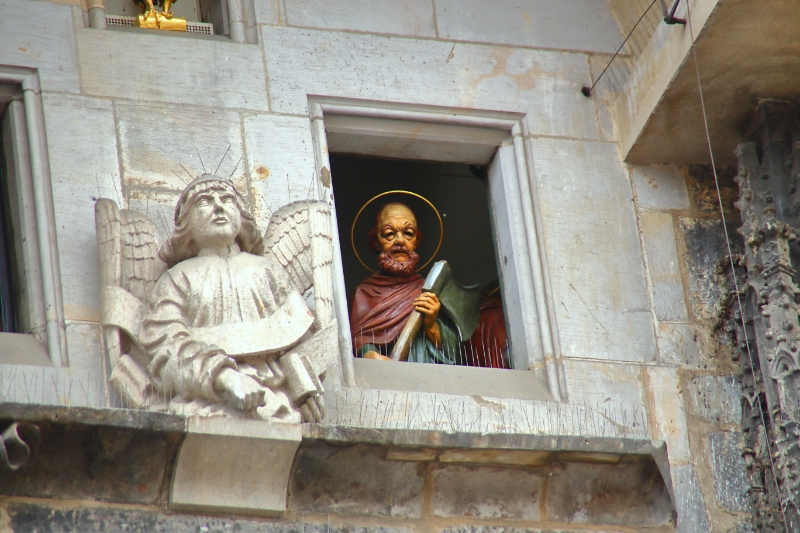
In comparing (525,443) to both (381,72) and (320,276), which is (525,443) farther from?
(381,72)

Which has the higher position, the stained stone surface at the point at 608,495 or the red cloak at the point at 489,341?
the red cloak at the point at 489,341

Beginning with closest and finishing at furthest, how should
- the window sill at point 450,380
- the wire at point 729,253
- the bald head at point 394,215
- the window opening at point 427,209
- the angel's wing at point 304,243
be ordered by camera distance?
the angel's wing at point 304,243, the wire at point 729,253, the window sill at point 450,380, the bald head at point 394,215, the window opening at point 427,209

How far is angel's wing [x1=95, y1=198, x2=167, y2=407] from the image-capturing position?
23.0 ft

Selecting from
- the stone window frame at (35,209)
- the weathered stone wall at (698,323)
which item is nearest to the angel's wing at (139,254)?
the stone window frame at (35,209)

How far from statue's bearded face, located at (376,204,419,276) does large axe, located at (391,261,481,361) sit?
352 mm

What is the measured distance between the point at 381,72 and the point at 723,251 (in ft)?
5.66

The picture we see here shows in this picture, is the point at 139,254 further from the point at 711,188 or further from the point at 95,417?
the point at 711,188

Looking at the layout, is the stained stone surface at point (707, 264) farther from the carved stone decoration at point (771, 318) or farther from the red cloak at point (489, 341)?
the red cloak at point (489, 341)

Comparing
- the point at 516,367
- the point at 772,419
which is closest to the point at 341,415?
the point at 516,367

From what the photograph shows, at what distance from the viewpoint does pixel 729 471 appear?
301 inches

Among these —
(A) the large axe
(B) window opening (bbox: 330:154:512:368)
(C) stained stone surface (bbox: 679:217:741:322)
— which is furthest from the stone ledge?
(B) window opening (bbox: 330:154:512:368)

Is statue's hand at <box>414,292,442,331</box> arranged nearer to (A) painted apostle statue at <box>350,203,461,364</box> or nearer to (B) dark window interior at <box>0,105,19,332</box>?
(A) painted apostle statue at <box>350,203,461,364</box>

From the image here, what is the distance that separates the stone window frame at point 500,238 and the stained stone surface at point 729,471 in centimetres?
67

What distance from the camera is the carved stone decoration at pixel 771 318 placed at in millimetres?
7449
